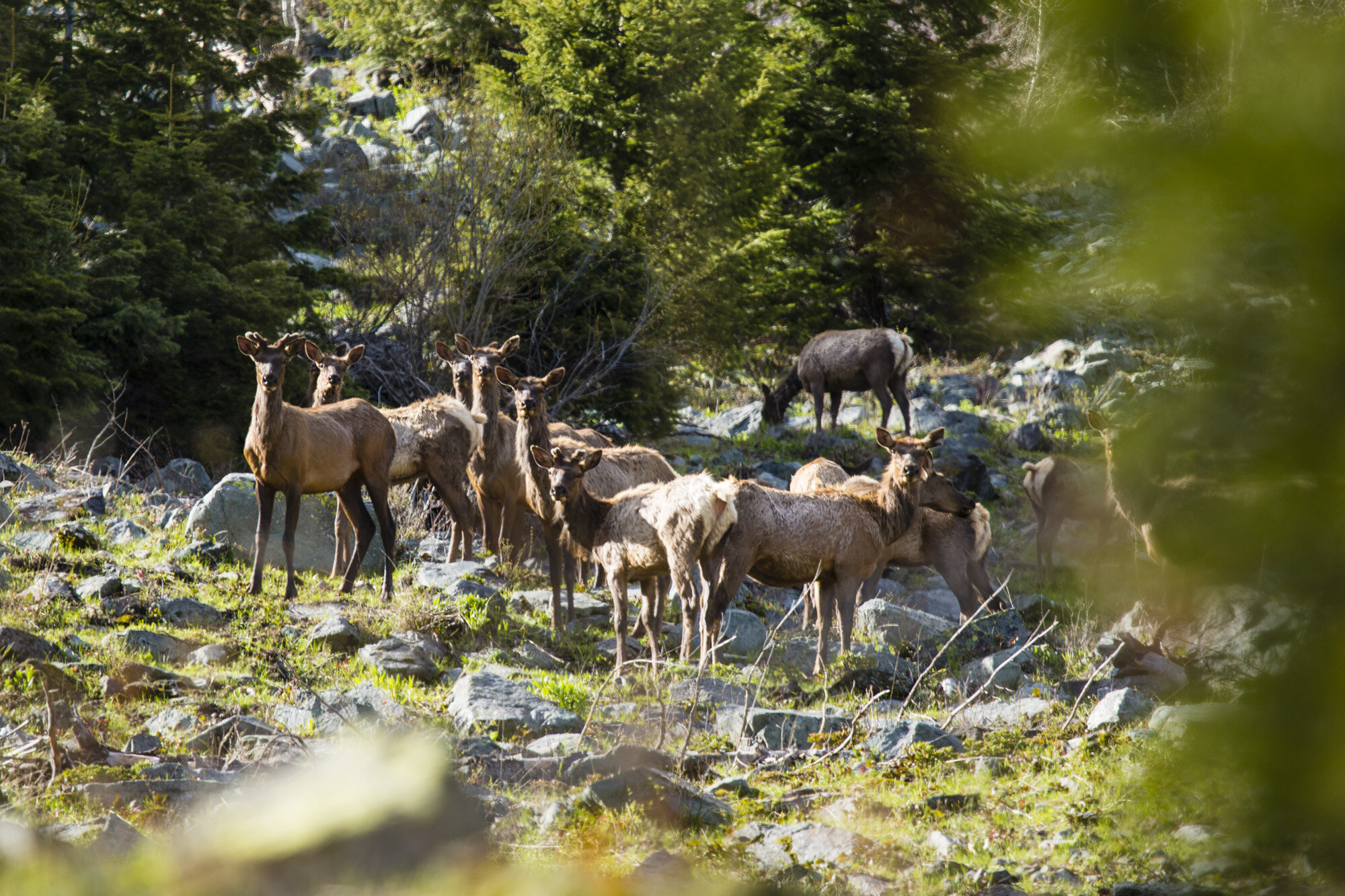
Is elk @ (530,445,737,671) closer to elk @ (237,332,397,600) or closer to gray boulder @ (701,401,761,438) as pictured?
elk @ (237,332,397,600)

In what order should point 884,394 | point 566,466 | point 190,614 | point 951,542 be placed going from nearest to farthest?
point 190,614 → point 566,466 → point 951,542 → point 884,394

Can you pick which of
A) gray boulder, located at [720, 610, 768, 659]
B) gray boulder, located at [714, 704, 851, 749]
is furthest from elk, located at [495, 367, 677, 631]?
gray boulder, located at [714, 704, 851, 749]

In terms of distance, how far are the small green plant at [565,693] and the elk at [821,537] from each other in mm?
1286

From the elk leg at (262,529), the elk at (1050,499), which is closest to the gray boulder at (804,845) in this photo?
the elk leg at (262,529)

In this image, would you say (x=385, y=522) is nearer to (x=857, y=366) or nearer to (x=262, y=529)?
(x=262, y=529)

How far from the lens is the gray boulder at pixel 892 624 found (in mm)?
10680

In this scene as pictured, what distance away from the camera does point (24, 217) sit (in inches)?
535

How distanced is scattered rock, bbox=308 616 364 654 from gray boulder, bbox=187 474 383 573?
2342mm

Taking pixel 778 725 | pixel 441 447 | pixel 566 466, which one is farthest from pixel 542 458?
pixel 778 725

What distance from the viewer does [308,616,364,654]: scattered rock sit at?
28.6ft

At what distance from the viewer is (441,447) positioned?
1259cm

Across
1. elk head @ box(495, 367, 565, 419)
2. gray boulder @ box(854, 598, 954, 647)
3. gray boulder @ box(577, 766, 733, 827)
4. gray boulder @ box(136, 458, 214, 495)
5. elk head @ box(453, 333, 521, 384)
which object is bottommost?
gray boulder @ box(854, 598, 954, 647)

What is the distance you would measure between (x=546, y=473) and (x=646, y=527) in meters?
1.64

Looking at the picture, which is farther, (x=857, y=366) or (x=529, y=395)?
(x=857, y=366)
